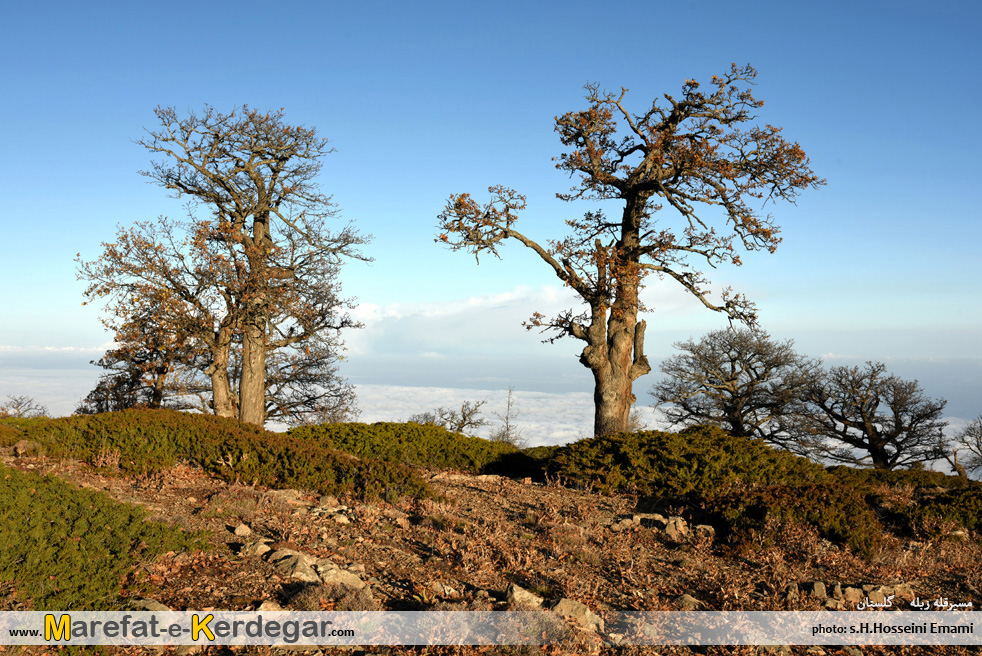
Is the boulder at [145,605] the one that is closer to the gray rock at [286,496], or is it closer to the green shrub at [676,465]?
the gray rock at [286,496]

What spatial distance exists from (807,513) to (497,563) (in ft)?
14.2

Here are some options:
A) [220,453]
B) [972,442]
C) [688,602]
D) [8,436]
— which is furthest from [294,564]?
[972,442]

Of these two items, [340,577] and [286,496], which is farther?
[286,496]

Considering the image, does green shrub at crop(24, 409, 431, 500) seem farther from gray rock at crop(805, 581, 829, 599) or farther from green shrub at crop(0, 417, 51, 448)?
gray rock at crop(805, 581, 829, 599)

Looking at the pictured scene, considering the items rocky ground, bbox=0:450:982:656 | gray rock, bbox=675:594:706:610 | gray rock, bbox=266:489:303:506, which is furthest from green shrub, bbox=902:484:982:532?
gray rock, bbox=266:489:303:506

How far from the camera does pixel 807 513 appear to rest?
805 centimetres

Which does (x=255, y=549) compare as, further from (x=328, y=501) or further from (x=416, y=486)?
(x=416, y=486)

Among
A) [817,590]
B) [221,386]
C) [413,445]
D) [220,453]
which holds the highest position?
[221,386]

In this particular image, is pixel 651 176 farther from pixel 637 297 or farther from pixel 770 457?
pixel 770 457

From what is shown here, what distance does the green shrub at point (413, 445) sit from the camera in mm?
Answer: 13281

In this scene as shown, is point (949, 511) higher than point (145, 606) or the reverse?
higher

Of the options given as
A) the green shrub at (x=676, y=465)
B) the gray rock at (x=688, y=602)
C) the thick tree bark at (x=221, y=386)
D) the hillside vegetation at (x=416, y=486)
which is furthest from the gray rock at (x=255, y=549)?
the thick tree bark at (x=221, y=386)

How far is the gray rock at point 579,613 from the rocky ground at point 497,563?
0.01 m

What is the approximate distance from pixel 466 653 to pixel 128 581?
10.4ft
